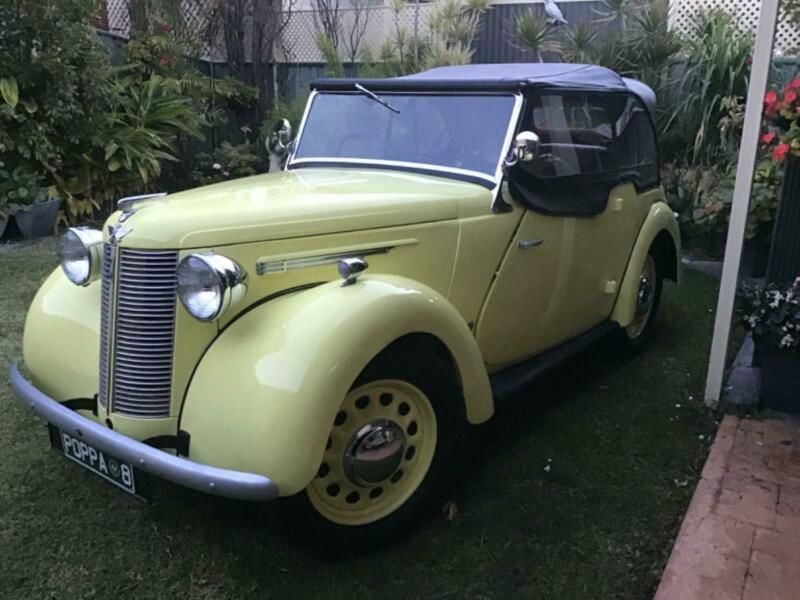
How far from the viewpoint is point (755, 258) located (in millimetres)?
6191

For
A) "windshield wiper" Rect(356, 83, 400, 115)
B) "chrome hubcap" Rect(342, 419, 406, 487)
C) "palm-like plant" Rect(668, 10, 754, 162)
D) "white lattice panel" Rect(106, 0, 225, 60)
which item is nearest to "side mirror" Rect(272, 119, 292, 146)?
"windshield wiper" Rect(356, 83, 400, 115)

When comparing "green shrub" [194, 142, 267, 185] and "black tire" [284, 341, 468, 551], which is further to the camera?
"green shrub" [194, 142, 267, 185]

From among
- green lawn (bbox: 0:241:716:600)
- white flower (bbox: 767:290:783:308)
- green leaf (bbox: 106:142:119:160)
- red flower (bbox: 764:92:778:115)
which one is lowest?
green lawn (bbox: 0:241:716:600)

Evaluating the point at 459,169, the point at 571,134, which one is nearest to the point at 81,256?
the point at 459,169

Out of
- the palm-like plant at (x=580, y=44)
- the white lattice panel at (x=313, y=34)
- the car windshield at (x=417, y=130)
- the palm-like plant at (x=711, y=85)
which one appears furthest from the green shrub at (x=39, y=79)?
the palm-like plant at (x=711, y=85)

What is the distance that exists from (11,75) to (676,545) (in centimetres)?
694

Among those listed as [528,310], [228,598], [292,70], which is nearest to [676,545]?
[528,310]

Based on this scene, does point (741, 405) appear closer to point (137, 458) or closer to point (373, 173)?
point (373, 173)

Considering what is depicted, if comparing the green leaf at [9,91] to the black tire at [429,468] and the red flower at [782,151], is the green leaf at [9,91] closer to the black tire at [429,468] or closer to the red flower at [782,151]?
the black tire at [429,468]

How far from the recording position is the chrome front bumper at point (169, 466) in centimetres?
220

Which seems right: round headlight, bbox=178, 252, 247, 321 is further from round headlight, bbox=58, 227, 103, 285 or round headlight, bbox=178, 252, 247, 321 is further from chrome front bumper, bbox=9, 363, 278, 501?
round headlight, bbox=58, 227, 103, 285

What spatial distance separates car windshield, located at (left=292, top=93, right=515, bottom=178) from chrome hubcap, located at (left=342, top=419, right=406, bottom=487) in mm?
1322

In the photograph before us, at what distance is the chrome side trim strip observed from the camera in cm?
261

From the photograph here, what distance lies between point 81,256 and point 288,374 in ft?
3.77
